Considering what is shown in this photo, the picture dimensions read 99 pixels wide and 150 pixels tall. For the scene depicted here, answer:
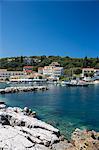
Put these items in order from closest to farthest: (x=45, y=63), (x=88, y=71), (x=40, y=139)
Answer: (x=40, y=139) < (x=88, y=71) < (x=45, y=63)

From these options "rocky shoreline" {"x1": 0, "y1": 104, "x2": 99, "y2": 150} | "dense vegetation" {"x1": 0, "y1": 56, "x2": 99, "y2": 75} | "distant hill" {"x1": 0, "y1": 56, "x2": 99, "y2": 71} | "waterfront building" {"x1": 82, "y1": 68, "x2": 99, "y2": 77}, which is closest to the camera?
"rocky shoreline" {"x1": 0, "y1": 104, "x2": 99, "y2": 150}

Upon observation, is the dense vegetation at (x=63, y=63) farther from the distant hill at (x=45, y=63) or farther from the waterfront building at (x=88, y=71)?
the waterfront building at (x=88, y=71)

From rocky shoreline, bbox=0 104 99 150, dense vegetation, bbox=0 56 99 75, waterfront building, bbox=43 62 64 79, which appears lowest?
rocky shoreline, bbox=0 104 99 150

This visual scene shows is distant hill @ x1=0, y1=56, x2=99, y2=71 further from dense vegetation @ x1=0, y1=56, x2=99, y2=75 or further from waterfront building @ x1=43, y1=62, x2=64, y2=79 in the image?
waterfront building @ x1=43, y1=62, x2=64, y2=79

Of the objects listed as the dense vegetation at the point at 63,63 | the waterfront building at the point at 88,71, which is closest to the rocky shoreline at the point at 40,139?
the waterfront building at the point at 88,71

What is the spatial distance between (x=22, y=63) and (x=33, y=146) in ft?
139

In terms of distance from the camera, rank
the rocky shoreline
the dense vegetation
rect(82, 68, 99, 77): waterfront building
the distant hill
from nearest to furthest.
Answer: the rocky shoreline < rect(82, 68, 99, 77): waterfront building < the dense vegetation < the distant hill

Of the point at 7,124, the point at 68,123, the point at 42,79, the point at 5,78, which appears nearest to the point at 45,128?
the point at 7,124

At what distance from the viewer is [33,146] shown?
6.54 meters

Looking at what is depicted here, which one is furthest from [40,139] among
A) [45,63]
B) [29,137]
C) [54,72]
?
[45,63]

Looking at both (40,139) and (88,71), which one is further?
(88,71)

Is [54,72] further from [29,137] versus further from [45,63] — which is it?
[29,137]

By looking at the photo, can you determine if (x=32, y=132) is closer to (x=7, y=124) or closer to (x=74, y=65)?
(x=7, y=124)

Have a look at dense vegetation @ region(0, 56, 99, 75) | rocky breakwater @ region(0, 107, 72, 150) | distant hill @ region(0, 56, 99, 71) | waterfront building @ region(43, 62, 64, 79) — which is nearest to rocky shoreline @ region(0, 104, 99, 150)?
rocky breakwater @ region(0, 107, 72, 150)
